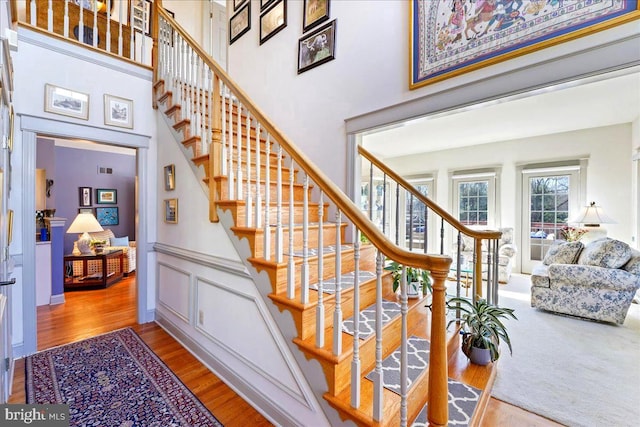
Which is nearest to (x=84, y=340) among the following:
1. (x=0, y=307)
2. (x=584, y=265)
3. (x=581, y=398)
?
(x=0, y=307)

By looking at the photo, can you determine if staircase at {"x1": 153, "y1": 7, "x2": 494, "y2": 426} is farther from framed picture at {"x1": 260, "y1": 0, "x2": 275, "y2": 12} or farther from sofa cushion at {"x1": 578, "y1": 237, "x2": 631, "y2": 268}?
sofa cushion at {"x1": 578, "y1": 237, "x2": 631, "y2": 268}

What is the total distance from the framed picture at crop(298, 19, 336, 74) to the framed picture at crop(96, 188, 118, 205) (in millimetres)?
5593

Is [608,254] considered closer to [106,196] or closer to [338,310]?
[338,310]

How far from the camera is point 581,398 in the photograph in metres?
1.81

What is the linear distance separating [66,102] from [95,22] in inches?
32.6

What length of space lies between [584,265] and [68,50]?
19.8ft

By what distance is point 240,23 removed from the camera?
3.85m

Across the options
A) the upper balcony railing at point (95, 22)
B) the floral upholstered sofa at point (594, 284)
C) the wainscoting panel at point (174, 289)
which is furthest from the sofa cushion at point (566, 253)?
the upper balcony railing at point (95, 22)

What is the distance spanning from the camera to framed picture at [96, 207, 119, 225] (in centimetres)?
594

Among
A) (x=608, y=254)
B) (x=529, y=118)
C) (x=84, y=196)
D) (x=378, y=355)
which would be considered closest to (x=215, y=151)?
(x=378, y=355)

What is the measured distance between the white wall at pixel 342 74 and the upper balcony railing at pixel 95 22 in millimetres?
1470

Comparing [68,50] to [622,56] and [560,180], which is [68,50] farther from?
[560,180]

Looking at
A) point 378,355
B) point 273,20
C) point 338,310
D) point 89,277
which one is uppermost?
point 273,20

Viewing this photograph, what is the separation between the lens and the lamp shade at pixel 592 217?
14.4 ft
